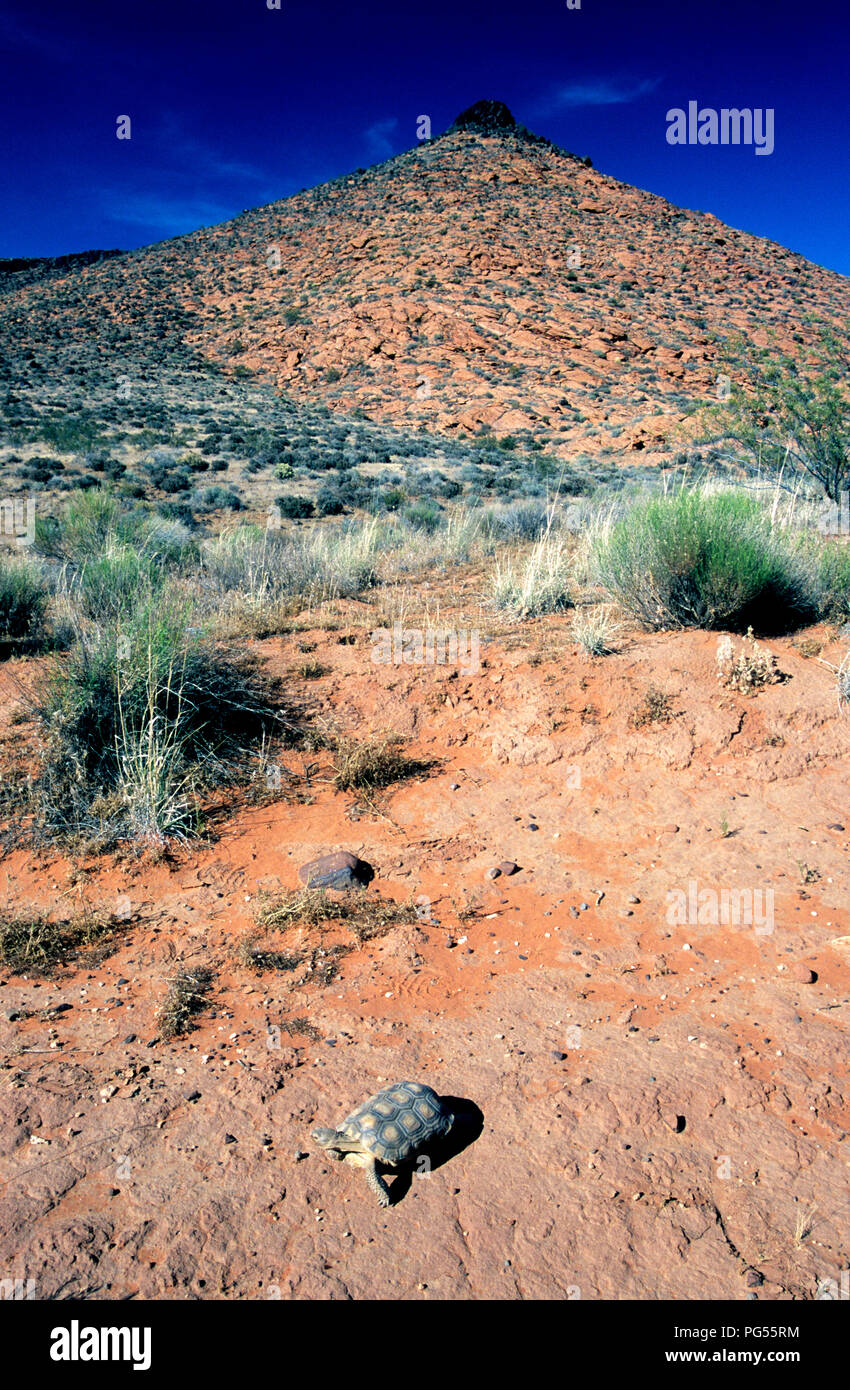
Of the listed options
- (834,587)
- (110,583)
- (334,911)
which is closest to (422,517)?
(110,583)

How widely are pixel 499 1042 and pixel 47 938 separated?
7.28ft

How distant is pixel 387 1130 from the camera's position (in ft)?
7.54

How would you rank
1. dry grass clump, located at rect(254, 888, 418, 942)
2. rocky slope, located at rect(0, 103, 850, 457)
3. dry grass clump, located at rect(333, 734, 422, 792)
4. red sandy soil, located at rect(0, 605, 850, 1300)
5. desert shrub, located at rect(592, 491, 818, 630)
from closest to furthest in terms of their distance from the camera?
red sandy soil, located at rect(0, 605, 850, 1300), dry grass clump, located at rect(254, 888, 418, 942), dry grass clump, located at rect(333, 734, 422, 792), desert shrub, located at rect(592, 491, 818, 630), rocky slope, located at rect(0, 103, 850, 457)

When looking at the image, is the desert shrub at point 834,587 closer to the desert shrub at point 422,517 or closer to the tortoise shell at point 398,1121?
the tortoise shell at point 398,1121

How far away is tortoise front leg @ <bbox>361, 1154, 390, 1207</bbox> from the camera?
227 centimetres

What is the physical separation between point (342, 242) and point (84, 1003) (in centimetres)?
4998

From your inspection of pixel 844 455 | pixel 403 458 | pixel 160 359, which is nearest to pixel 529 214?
pixel 160 359

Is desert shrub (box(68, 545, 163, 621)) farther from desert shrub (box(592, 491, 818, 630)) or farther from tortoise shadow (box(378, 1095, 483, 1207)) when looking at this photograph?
tortoise shadow (box(378, 1095, 483, 1207))

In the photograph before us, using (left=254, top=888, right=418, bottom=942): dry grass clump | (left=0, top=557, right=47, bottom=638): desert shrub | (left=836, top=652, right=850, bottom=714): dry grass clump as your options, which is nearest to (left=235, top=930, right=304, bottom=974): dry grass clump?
(left=254, top=888, right=418, bottom=942): dry grass clump

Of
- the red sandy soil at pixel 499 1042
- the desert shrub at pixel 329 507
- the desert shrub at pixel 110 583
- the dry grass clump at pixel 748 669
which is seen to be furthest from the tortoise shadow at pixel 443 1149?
the desert shrub at pixel 329 507

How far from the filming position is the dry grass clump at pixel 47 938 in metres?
3.36

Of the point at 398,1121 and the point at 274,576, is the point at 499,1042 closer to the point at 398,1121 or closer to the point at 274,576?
the point at 398,1121

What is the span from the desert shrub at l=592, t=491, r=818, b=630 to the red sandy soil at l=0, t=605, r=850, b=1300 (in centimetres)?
97
